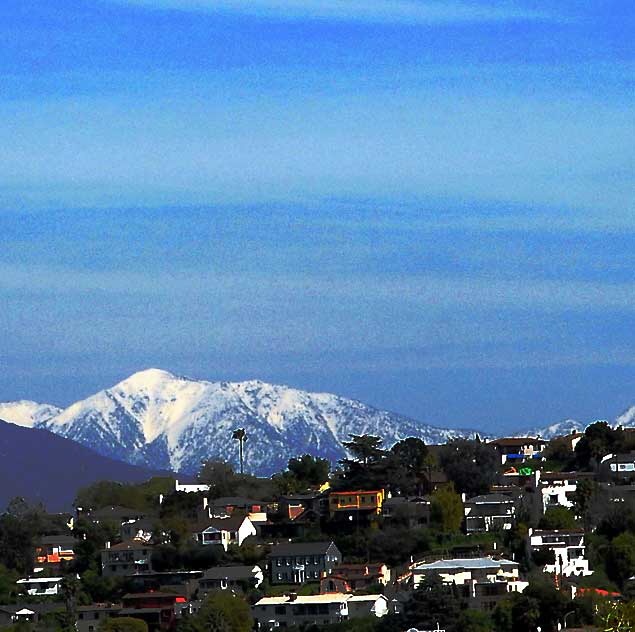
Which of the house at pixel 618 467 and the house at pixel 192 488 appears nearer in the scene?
the house at pixel 618 467

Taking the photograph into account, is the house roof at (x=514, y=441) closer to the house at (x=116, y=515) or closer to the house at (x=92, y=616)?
the house at (x=116, y=515)

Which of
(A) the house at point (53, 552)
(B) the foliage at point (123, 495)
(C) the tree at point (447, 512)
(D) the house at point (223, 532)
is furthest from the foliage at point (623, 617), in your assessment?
(B) the foliage at point (123, 495)

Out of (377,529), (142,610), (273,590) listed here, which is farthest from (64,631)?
(377,529)

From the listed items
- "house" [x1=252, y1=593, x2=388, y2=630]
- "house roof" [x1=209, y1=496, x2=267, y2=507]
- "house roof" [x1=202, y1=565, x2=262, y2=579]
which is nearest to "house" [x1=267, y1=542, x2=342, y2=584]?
"house roof" [x1=202, y1=565, x2=262, y2=579]

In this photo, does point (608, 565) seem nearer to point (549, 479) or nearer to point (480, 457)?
point (549, 479)

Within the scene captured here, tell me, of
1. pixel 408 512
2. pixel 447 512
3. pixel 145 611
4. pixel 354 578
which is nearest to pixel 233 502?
pixel 408 512

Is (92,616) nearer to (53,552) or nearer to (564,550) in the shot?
(53,552)
